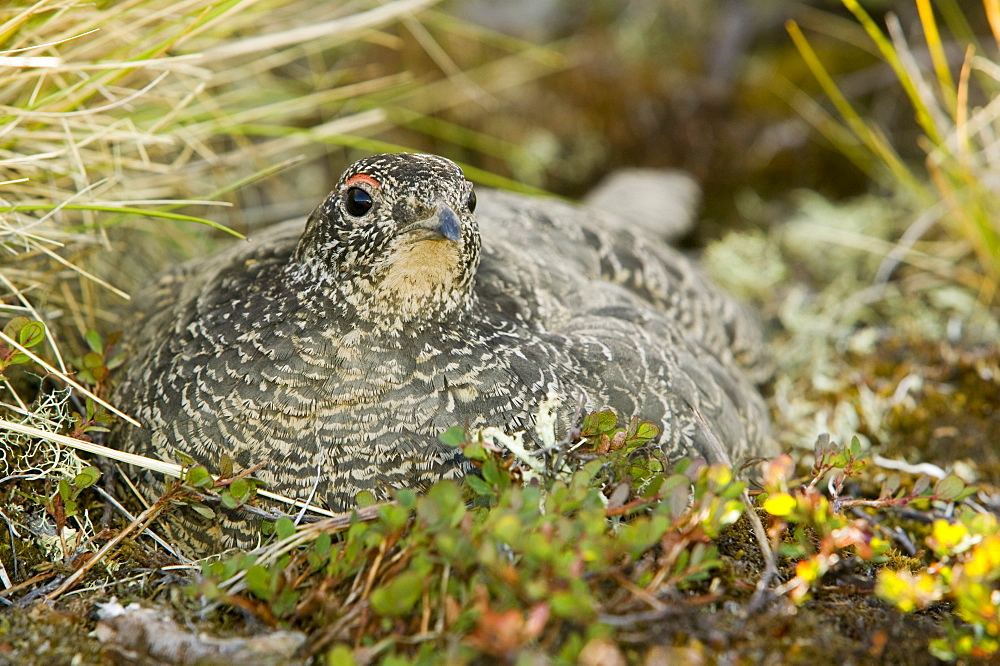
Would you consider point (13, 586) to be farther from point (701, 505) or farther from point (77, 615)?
point (701, 505)

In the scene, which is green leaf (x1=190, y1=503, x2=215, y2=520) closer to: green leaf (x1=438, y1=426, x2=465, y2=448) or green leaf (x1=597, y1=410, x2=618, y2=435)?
green leaf (x1=438, y1=426, x2=465, y2=448)

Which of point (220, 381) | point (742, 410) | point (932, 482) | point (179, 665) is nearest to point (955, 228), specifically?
point (932, 482)

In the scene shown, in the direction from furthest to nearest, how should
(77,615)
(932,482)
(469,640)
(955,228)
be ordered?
(955,228), (932,482), (77,615), (469,640)

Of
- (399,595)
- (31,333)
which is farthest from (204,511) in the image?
(399,595)

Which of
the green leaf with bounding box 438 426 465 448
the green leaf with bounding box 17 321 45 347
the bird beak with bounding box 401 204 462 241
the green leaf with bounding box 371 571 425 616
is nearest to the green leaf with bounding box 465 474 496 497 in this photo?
the green leaf with bounding box 438 426 465 448

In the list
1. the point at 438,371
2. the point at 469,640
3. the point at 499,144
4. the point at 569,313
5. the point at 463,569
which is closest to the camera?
the point at 469,640

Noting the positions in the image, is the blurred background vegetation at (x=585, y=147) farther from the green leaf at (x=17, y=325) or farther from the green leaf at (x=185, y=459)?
the green leaf at (x=185, y=459)

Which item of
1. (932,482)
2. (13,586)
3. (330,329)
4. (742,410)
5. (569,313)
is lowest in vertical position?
(932,482)

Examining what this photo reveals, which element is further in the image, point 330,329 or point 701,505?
point 330,329
